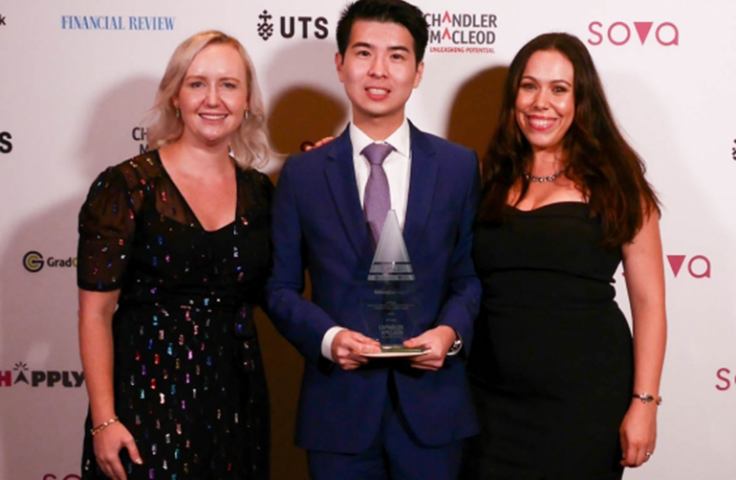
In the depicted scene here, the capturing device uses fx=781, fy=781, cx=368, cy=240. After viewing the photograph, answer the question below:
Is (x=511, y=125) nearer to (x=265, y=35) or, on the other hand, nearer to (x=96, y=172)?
(x=265, y=35)

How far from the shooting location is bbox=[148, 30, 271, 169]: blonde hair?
2205mm

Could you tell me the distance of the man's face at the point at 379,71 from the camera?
83.4 inches

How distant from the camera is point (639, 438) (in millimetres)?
2139

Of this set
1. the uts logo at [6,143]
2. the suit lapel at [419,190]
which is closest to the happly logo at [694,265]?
the suit lapel at [419,190]

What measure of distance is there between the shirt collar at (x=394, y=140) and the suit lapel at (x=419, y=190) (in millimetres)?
21

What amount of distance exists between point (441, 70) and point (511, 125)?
2.22 feet

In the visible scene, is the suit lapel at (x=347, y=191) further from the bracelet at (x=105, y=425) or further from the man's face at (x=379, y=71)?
the bracelet at (x=105, y=425)

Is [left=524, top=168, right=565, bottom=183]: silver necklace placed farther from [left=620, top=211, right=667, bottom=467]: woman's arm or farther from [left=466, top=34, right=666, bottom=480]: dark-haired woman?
[left=620, top=211, right=667, bottom=467]: woman's arm

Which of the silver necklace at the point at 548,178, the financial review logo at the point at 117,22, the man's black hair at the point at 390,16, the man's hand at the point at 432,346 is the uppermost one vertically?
the financial review logo at the point at 117,22

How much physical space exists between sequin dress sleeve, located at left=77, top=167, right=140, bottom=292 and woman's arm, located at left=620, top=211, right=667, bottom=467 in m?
1.38

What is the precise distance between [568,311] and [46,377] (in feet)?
6.90

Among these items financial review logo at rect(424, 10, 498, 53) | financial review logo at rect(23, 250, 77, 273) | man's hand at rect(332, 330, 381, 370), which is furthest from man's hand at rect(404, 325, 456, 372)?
financial review logo at rect(23, 250, 77, 273)

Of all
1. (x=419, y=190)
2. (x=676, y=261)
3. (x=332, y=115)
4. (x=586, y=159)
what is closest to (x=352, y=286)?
(x=419, y=190)

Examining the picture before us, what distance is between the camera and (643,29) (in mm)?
2975
